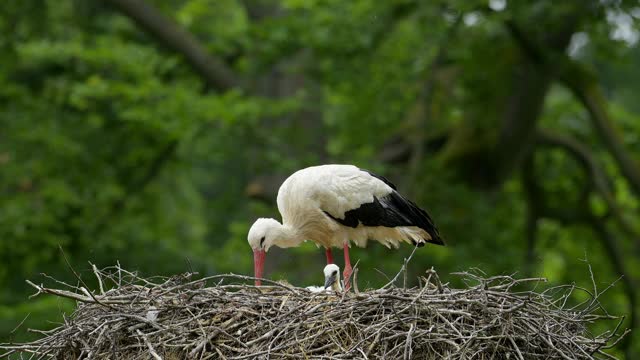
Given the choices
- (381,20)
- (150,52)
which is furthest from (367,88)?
(150,52)

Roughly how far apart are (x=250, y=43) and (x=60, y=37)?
2.89 metres

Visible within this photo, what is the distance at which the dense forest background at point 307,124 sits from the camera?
1465 cm

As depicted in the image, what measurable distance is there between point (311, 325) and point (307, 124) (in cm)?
867

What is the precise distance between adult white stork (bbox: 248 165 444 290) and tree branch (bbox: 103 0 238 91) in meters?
6.46

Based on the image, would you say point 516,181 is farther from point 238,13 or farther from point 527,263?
point 238,13

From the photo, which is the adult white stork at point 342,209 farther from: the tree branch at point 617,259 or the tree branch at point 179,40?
the tree branch at point 179,40

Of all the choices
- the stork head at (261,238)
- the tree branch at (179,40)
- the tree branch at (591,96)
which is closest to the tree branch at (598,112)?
the tree branch at (591,96)

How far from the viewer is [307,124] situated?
1559cm

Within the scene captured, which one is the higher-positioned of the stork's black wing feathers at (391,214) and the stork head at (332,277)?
the stork's black wing feathers at (391,214)

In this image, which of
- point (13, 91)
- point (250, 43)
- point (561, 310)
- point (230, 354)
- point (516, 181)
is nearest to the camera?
point (230, 354)

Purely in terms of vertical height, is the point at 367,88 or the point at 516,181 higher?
the point at 367,88

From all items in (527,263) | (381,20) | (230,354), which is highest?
(381,20)

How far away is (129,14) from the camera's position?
15398mm

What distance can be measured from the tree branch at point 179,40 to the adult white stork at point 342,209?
6.46 m
